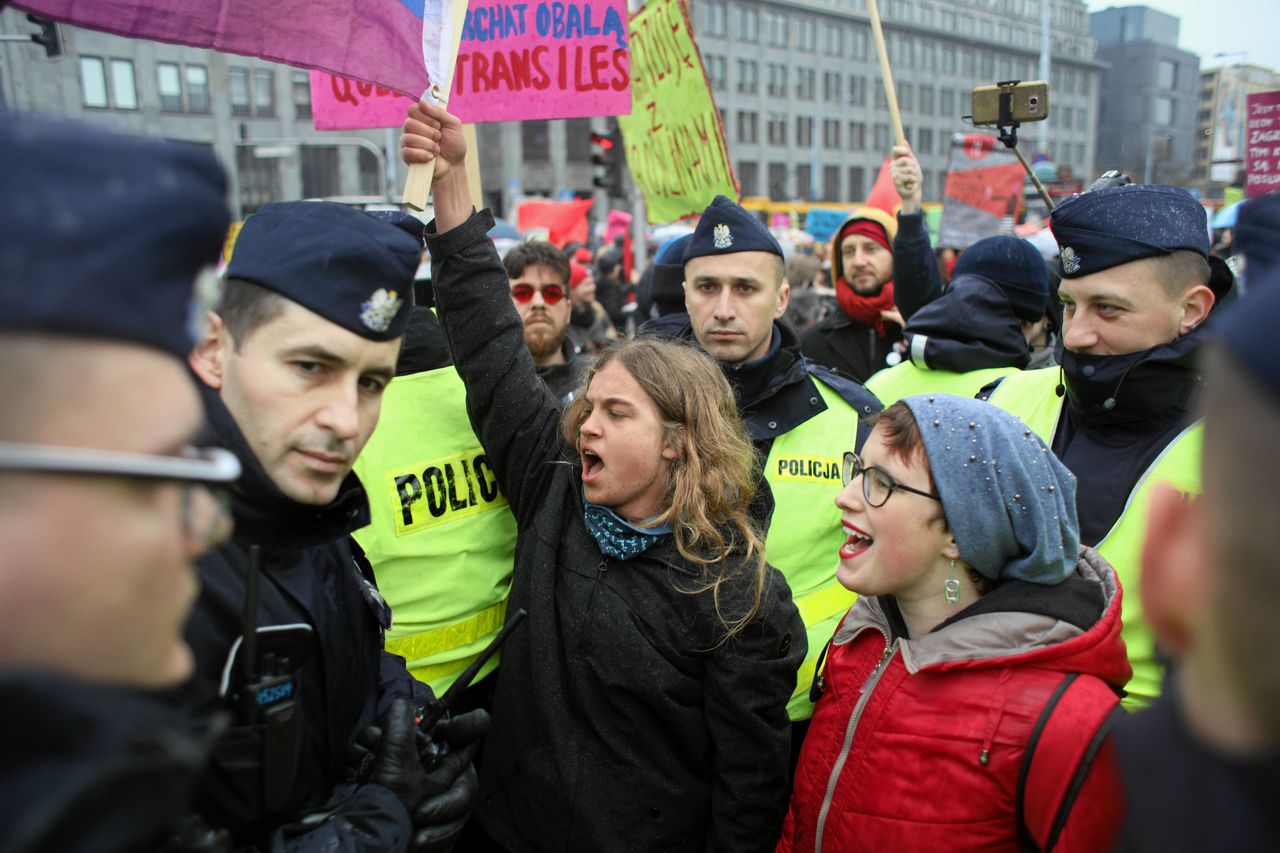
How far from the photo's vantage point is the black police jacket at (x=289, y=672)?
147 centimetres

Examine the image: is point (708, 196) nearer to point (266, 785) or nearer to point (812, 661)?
point (812, 661)

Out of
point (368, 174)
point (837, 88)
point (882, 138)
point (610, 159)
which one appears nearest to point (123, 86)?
point (368, 174)

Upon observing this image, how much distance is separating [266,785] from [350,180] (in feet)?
165

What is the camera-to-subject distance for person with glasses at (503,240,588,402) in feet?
14.7

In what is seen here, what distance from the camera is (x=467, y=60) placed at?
12.7 feet

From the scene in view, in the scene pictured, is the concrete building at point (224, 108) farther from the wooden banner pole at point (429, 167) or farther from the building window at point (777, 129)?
the wooden banner pole at point (429, 167)

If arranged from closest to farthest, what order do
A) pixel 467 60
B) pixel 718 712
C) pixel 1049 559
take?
pixel 1049 559, pixel 718 712, pixel 467 60

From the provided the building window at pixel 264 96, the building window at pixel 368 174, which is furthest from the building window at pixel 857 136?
the building window at pixel 264 96

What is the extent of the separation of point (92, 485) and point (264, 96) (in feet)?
168

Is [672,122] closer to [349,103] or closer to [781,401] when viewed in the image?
[349,103]

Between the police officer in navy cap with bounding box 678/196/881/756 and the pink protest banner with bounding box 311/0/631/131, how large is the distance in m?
0.82

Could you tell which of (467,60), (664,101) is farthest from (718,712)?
(664,101)

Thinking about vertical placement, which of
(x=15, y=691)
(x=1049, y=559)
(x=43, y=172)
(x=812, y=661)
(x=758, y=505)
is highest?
(x=43, y=172)

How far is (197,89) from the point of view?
1705 inches
